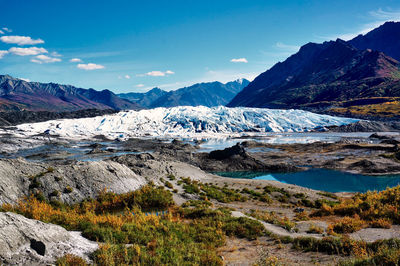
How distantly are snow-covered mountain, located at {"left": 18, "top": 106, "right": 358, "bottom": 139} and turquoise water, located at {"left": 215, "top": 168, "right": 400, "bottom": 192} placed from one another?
80.6 m

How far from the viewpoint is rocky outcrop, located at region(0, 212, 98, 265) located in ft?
23.3

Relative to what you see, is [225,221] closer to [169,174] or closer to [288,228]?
[288,228]

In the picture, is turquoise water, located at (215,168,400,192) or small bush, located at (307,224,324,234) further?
turquoise water, located at (215,168,400,192)

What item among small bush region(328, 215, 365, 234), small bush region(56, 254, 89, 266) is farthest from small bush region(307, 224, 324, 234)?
small bush region(56, 254, 89, 266)

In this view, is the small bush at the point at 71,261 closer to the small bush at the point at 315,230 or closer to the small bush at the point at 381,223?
the small bush at the point at 315,230

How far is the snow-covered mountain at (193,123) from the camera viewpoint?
422 feet

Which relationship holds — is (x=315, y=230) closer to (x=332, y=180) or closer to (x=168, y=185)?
(x=168, y=185)

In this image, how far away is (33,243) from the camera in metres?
7.55

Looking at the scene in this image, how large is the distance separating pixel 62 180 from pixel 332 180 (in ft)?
138

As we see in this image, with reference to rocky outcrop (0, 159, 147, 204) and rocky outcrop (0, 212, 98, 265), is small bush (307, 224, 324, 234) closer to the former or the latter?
rocky outcrop (0, 212, 98, 265)

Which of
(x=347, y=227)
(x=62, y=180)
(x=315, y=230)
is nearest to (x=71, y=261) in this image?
(x=315, y=230)

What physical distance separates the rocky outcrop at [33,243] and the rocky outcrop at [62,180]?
9.65 m

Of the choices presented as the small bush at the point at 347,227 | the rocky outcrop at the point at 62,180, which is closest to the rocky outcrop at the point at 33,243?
the rocky outcrop at the point at 62,180

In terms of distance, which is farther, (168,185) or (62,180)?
(168,185)
